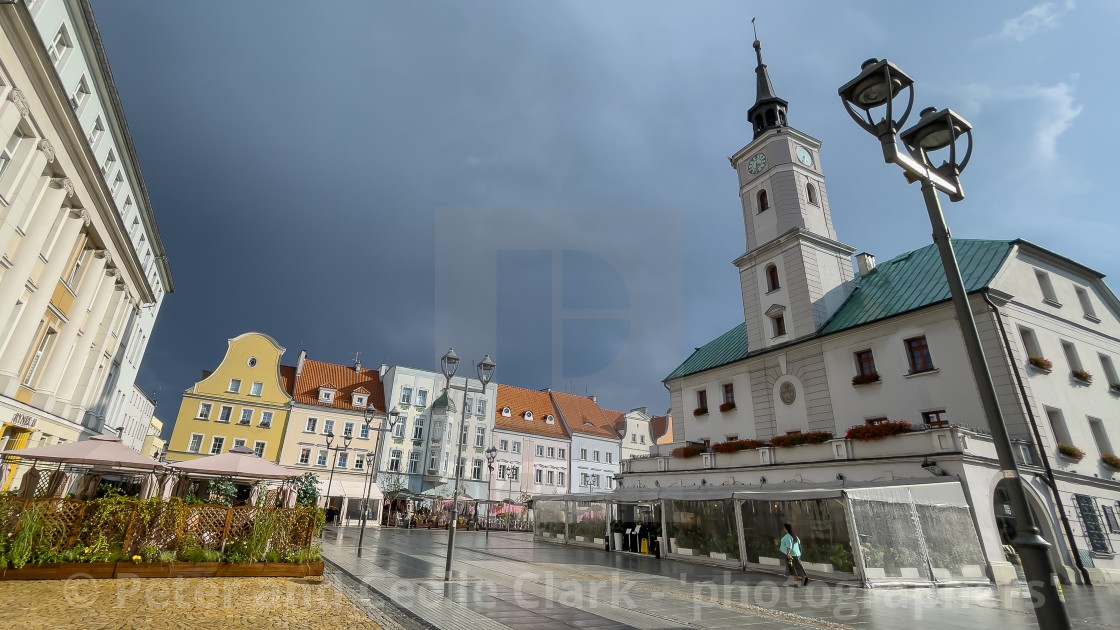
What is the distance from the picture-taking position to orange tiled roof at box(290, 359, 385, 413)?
5247 centimetres

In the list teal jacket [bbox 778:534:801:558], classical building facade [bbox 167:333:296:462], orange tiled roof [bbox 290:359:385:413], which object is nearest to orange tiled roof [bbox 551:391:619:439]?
orange tiled roof [bbox 290:359:385:413]

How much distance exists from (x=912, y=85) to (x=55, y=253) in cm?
3230

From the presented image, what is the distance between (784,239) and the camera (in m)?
30.5

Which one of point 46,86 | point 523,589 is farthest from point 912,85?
point 46,86

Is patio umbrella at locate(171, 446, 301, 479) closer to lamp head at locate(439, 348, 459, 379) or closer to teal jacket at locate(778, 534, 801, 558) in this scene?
Answer: lamp head at locate(439, 348, 459, 379)

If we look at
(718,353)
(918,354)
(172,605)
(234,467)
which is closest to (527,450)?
(718,353)

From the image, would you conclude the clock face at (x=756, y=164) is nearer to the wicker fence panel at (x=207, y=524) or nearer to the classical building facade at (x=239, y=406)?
the wicker fence panel at (x=207, y=524)

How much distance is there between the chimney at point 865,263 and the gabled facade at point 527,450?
3897cm

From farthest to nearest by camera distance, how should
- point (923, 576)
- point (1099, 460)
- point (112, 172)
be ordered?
point (112, 172) → point (1099, 460) → point (923, 576)

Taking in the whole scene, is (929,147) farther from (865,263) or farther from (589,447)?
(589,447)

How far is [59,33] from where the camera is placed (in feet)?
69.4

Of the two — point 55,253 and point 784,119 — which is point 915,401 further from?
point 55,253

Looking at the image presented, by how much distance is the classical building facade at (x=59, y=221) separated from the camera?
19.0m

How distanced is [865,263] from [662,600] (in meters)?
27.8
